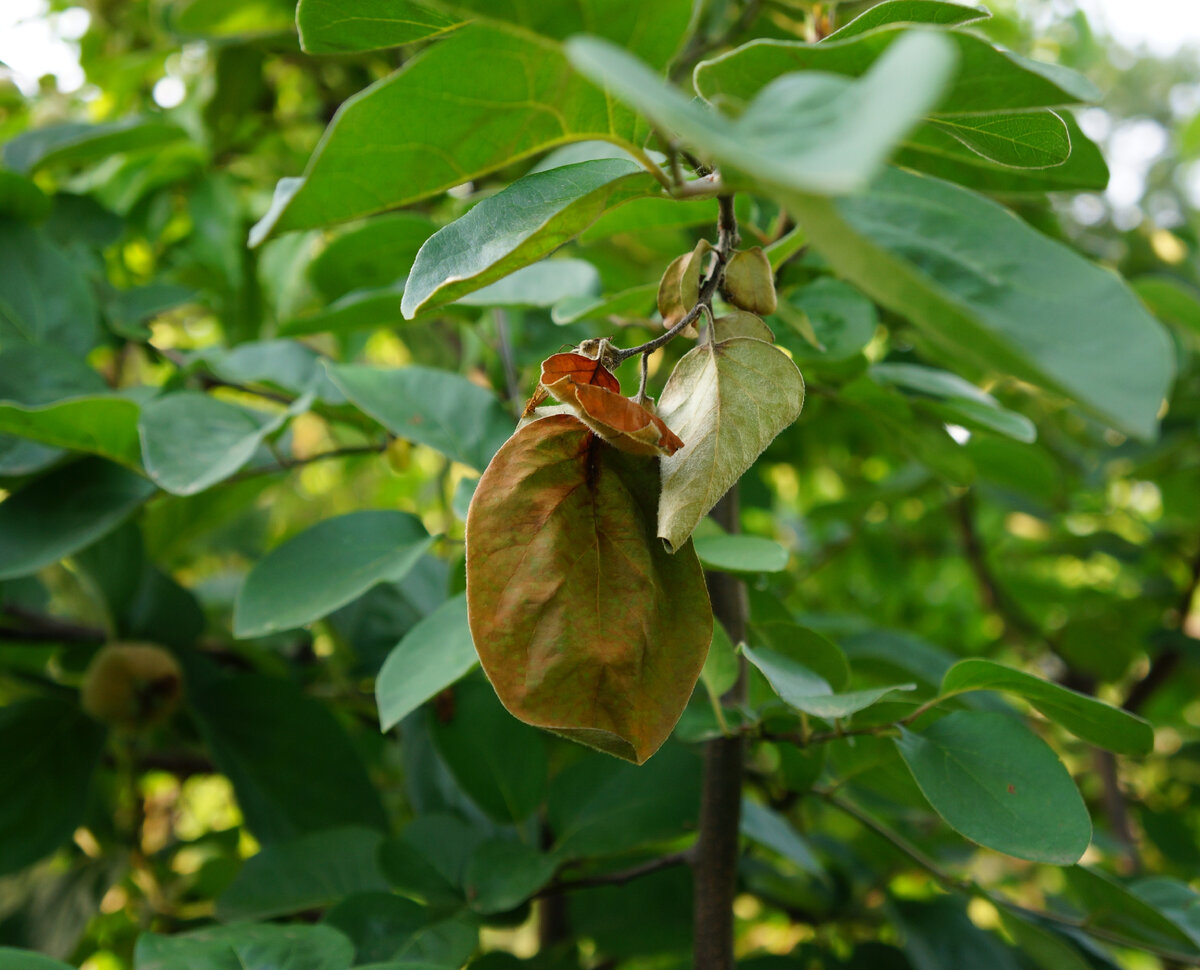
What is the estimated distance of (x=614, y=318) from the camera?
48 cm

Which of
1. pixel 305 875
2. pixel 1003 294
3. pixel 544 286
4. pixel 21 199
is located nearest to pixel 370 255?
pixel 544 286

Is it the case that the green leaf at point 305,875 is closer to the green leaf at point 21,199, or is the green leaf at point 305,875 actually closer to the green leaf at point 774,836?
the green leaf at point 774,836

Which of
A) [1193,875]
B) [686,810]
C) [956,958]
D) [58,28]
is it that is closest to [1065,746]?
[1193,875]

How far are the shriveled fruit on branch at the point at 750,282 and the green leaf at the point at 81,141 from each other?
0.55m

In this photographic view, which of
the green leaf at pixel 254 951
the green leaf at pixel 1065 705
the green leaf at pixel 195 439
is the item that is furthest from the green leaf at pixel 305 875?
the green leaf at pixel 1065 705

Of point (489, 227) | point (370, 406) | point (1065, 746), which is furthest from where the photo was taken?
point (1065, 746)

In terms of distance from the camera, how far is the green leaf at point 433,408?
479 mm

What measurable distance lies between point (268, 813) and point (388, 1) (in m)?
0.52

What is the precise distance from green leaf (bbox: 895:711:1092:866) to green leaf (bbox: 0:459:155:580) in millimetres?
417

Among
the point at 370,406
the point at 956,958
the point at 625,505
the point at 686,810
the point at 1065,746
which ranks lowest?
the point at 1065,746

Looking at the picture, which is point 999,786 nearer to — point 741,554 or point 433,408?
point 741,554

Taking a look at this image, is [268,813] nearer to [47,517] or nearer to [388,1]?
[47,517]

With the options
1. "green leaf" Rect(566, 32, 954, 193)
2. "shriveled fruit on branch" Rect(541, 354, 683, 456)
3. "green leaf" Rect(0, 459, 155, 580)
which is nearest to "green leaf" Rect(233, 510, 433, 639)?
"green leaf" Rect(0, 459, 155, 580)

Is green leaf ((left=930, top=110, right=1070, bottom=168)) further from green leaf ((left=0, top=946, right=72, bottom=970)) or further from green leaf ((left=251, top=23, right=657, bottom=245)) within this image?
green leaf ((left=0, top=946, right=72, bottom=970))
